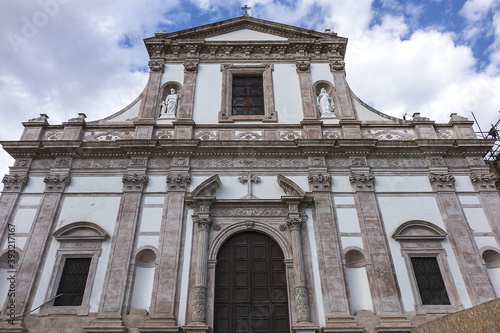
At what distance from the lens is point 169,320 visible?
10109mm

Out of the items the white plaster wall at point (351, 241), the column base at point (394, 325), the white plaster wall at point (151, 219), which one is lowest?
the column base at point (394, 325)

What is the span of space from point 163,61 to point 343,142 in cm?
801

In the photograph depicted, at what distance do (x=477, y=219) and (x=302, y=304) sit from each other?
622cm

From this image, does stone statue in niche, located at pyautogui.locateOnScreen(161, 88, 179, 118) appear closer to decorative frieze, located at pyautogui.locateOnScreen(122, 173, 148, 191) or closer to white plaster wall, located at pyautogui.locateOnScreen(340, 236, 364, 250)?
decorative frieze, located at pyautogui.locateOnScreen(122, 173, 148, 191)

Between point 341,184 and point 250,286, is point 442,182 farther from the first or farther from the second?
point 250,286

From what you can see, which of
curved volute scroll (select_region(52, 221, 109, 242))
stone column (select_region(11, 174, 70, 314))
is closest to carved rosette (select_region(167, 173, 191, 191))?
curved volute scroll (select_region(52, 221, 109, 242))

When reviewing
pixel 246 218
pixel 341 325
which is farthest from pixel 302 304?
pixel 246 218

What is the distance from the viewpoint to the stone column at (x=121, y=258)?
10.1 metres

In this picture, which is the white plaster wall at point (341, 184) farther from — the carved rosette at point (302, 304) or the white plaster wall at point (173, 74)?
the white plaster wall at point (173, 74)

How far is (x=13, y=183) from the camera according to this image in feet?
40.5

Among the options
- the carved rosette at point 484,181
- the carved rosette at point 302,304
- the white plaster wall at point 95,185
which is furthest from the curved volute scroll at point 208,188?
the carved rosette at point 484,181

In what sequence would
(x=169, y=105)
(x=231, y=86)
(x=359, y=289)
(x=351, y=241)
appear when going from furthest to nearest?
(x=231, y=86) < (x=169, y=105) < (x=351, y=241) < (x=359, y=289)

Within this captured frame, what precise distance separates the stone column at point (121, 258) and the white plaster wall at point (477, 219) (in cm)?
1027

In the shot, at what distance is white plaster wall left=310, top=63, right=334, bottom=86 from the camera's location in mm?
15219
